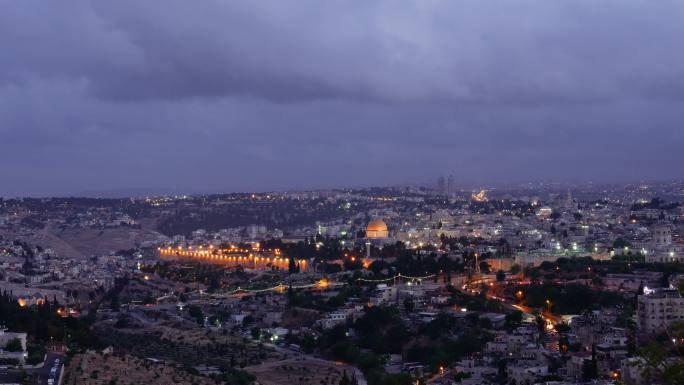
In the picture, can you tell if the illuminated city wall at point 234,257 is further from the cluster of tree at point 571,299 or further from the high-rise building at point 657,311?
the high-rise building at point 657,311

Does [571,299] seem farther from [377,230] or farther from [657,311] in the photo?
[377,230]

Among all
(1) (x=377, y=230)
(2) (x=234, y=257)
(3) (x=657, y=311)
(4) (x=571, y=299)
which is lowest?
(2) (x=234, y=257)

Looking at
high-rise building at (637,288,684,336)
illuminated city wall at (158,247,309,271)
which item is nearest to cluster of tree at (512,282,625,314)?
high-rise building at (637,288,684,336)

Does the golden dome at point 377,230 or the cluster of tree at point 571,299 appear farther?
the golden dome at point 377,230

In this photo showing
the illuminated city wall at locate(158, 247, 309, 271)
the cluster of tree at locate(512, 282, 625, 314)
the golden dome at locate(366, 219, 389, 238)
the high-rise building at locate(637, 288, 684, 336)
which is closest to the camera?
the high-rise building at locate(637, 288, 684, 336)

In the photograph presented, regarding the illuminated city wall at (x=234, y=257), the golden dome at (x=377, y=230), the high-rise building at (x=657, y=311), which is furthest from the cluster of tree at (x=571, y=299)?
the golden dome at (x=377, y=230)

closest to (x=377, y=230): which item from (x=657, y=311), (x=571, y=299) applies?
(x=571, y=299)

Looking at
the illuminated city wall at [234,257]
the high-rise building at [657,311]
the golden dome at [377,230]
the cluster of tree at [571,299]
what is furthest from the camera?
the golden dome at [377,230]

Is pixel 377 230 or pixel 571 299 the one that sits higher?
pixel 377 230

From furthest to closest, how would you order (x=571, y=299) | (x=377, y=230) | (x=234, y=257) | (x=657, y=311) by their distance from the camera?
(x=377, y=230) < (x=234, y=257) < (x=571, y=299) < (x=657, y=311)

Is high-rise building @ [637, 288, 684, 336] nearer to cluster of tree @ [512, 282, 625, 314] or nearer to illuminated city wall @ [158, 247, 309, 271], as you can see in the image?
cluster of tree @ [512, 282, 625, 314]

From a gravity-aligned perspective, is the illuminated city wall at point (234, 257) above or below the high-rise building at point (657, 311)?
below
